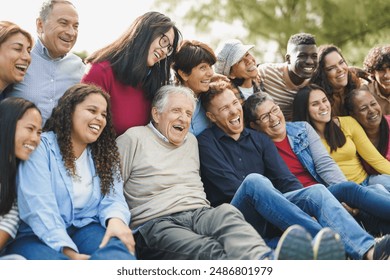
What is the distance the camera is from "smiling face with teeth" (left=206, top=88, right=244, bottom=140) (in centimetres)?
442

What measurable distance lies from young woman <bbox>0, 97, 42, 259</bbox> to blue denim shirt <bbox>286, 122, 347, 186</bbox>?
2.34 meters

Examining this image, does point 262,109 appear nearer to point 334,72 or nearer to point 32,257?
point 334,72

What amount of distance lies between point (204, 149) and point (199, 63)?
0.85 m

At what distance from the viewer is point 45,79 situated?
4.21 meters

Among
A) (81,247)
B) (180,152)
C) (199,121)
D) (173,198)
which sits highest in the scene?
(199,121)

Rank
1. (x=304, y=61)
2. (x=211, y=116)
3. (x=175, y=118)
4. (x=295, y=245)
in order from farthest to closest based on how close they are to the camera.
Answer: (x=304, y=61)
(x=211, y=116)
(x=175, y=118)
(x=295, y=245)

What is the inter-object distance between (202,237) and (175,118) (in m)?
1.05

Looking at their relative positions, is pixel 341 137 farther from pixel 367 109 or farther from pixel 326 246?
pixel 326 246

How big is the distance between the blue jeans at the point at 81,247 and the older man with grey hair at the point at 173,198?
34 cm

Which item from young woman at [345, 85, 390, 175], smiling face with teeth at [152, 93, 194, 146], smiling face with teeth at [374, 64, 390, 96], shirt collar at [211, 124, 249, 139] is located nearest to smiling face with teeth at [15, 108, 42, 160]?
smiling face with teeth at [152, 93, 194, 146]

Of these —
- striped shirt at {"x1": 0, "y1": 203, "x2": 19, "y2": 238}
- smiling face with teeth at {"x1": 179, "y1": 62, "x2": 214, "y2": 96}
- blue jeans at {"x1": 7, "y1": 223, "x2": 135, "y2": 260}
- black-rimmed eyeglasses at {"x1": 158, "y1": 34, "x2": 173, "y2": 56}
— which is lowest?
blue jeans at {"x1": 7, "y1": 223, "x2": 135, "y2": 260}

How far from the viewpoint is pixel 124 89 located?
14.1ft

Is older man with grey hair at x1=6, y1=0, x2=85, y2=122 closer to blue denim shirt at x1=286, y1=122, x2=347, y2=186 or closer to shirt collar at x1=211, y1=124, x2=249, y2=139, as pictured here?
shirt collar at x1=211, y1=124, x2=249, y2=139

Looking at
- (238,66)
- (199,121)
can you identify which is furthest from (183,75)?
(238,66)
